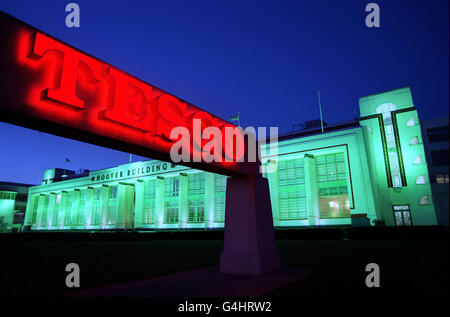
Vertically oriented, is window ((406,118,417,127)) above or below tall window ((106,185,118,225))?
above

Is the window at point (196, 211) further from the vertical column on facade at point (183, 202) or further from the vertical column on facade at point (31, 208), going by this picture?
the vertical column on facade at point (31, 208)

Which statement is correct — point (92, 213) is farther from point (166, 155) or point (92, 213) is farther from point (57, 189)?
point (166, 155)

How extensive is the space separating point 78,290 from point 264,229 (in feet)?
20.2

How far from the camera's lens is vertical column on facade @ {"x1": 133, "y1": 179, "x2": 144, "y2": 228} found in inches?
2053

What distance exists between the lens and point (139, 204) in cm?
5256

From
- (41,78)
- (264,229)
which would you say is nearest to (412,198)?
(264,229)

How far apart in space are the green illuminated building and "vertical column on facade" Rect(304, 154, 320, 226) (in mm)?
124

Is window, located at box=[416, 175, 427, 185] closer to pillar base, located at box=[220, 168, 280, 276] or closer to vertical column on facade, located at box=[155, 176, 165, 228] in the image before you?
pillar base, located at box=[220, 168, 280, 276]

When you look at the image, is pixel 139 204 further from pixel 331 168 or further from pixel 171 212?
pixel 331 168

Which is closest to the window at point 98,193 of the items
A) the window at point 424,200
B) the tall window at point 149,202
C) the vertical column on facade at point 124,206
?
the vertical column on facade at point 124,206

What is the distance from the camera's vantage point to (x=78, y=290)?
26.5 feet

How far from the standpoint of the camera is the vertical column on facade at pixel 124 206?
5412 centimetres

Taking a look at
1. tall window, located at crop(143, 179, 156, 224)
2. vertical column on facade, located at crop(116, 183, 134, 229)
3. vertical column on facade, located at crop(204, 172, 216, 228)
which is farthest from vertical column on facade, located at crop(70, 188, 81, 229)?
vertical column on facade, located at crop(204, 172, 216, 228)
